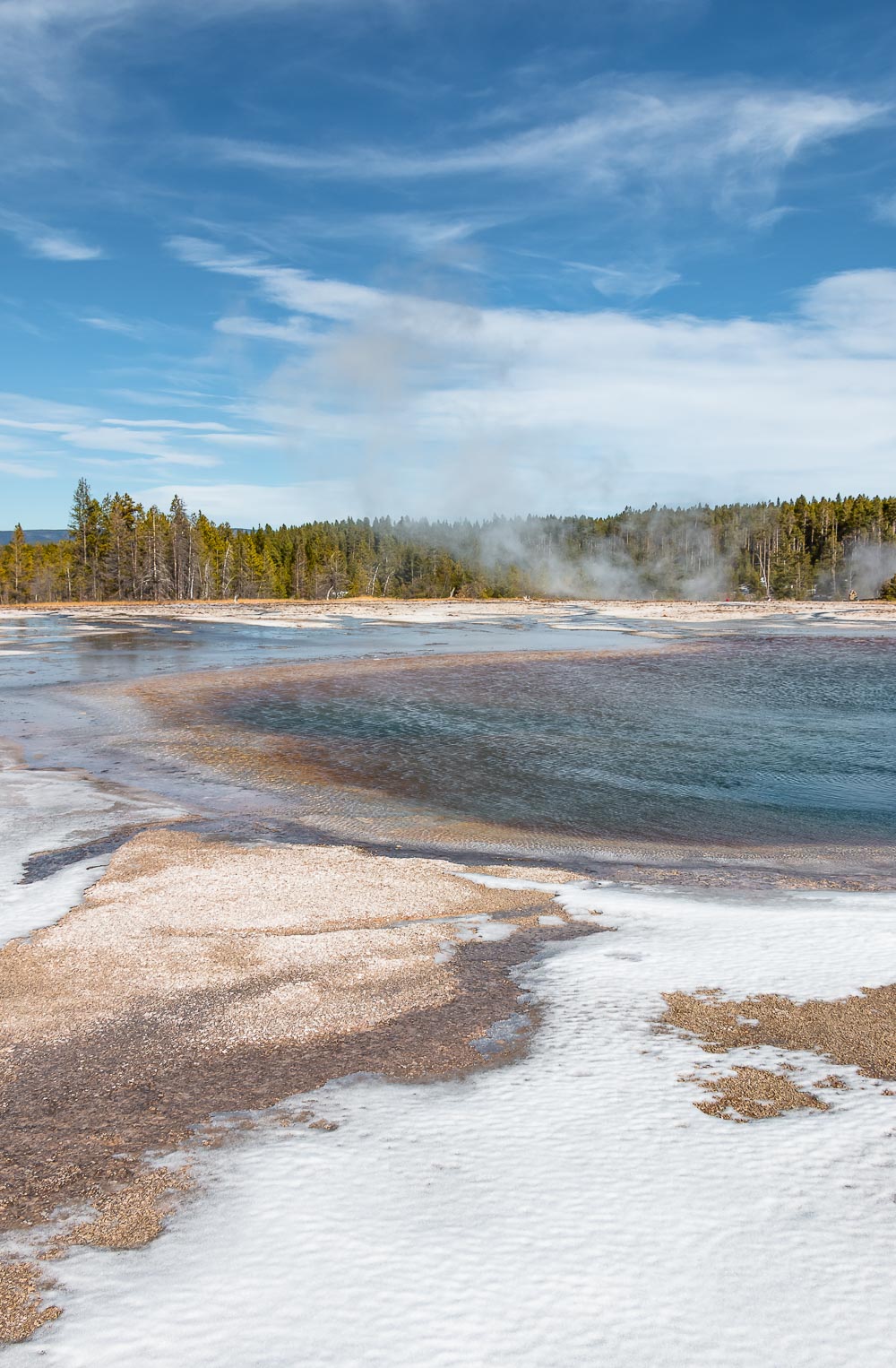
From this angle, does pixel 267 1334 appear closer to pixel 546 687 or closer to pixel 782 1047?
pixel 782 1047

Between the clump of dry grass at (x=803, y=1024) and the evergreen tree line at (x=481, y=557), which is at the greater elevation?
the evergreen tree line at (x=481, y=557)

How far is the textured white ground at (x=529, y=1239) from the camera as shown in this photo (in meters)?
3.66

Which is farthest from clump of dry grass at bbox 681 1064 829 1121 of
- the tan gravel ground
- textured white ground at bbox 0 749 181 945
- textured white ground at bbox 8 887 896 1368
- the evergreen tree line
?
the evergreen tree line

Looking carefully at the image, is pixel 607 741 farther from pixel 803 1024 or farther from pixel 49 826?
pixel 803 1024

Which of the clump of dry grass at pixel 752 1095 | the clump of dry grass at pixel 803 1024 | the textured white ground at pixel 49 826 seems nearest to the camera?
the clump of dry grass at pixel 752 1095

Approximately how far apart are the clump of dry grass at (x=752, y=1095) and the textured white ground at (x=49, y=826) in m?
6.07

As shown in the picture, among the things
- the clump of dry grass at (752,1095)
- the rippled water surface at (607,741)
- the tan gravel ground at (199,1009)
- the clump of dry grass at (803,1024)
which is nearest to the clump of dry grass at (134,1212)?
the tan gravel ground at (199,1009)

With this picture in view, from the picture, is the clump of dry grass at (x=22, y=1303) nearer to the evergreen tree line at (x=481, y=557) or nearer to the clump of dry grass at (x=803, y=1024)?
the clump of dry grass at (x=803, y=1024)

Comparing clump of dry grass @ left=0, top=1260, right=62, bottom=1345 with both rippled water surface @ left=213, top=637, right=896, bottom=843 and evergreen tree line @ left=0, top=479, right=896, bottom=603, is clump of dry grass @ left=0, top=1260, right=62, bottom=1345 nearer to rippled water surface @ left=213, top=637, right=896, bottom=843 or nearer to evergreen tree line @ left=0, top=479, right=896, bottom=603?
rippled water surface @ left=213, top=637, right=896, bottom=843

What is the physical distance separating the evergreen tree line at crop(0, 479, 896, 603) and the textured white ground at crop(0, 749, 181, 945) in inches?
3306

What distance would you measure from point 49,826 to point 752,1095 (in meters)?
10.1

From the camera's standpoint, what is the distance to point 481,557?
5679 inches

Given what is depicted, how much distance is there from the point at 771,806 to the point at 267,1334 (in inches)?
485

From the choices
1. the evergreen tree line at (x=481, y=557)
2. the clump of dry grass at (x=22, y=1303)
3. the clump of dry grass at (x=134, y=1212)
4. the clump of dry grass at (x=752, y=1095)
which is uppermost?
the evergreen tree line at (x=481, y=557)
